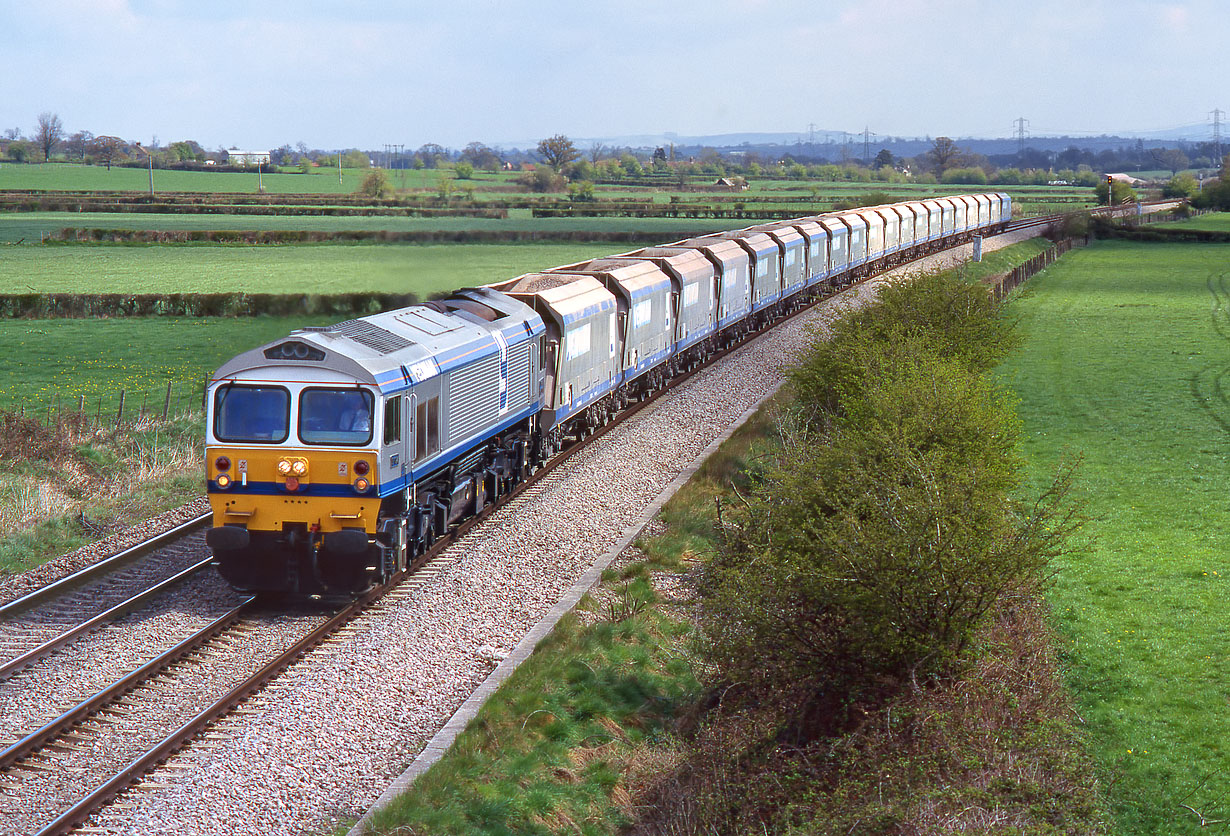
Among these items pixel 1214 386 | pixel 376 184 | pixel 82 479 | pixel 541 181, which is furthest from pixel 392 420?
pixel 541 181

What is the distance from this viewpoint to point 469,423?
19172mm

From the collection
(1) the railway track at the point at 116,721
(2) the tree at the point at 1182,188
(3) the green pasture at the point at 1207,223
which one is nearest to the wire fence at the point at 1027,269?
(3) the green pasture at the point at 1207,223

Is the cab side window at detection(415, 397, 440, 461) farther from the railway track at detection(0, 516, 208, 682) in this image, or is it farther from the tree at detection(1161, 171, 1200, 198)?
the tree at detection(1161, 171, 1200, 198)

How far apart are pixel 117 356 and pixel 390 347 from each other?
2890cm

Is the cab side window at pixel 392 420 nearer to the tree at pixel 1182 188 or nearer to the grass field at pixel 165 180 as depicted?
the grass field at pixel 165 180

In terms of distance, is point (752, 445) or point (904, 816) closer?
point (904, 816)

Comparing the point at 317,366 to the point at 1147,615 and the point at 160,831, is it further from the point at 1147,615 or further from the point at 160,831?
the point at 1147,615

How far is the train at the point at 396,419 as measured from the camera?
1573 centimetres

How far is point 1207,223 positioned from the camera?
365 feet

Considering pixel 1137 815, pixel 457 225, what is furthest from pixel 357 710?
pixel 457 225

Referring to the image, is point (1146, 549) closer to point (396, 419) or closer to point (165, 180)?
point (396, 419)

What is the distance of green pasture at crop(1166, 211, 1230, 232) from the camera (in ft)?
345

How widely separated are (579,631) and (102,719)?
5.73m

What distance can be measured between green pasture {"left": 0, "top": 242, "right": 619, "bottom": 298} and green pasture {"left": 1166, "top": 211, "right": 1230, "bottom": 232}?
2212 inches
